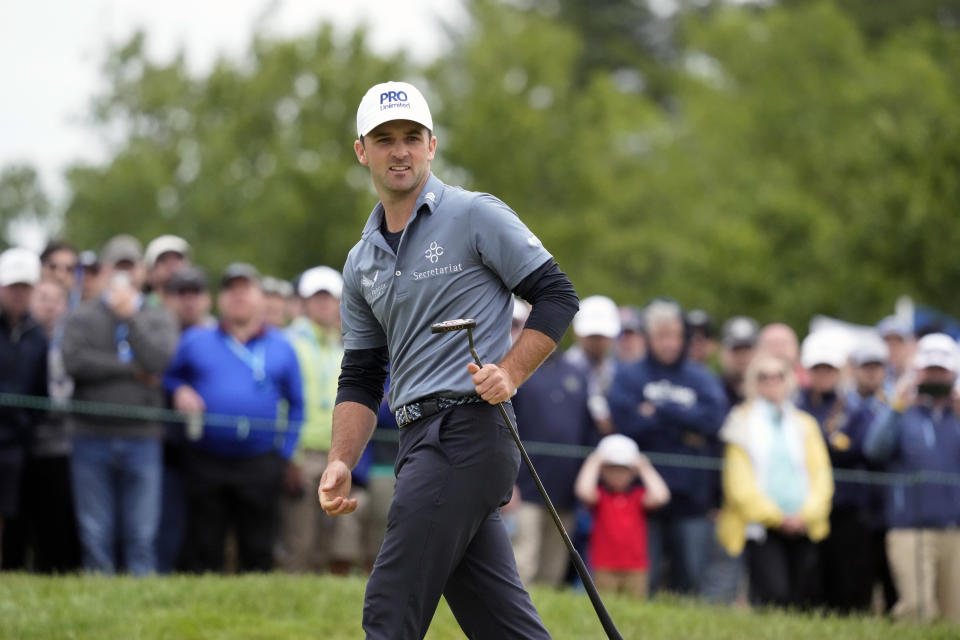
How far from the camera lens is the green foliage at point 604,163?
87.1ft

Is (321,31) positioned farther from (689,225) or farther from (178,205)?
(689,225)

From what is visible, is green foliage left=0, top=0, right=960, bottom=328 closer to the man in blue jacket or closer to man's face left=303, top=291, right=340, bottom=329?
the man in blue jacket

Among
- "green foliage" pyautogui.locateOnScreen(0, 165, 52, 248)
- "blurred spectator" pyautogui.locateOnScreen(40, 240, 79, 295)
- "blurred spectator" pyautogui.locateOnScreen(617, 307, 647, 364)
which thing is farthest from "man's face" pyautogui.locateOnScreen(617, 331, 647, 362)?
"green foliage" pyautogui.locateOnScreen(0, 165, 52, 248)

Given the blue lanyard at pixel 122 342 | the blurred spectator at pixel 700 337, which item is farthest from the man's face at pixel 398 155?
the blurred spectator at pixel 700 337

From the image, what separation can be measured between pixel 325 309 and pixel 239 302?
93 centimetres

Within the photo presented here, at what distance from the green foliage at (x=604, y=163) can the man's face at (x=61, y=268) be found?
53.6 feet

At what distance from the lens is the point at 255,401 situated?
34.6 feet

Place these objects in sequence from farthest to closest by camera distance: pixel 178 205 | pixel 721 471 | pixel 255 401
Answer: pixel 178 205 < pixel 721 471 < pixel 255 401

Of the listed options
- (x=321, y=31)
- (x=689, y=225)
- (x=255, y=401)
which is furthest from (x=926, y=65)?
(x=255, y=401)

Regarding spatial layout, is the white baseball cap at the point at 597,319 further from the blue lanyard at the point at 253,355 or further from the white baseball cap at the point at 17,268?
the white baseball cap at the point at 17,268

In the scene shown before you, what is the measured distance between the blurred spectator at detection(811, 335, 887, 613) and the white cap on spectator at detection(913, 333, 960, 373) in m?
0.74

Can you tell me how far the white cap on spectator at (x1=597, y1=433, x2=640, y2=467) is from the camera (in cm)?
1073

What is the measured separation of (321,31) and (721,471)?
21.5 m

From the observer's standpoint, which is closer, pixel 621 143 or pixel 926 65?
pixel 926 65
